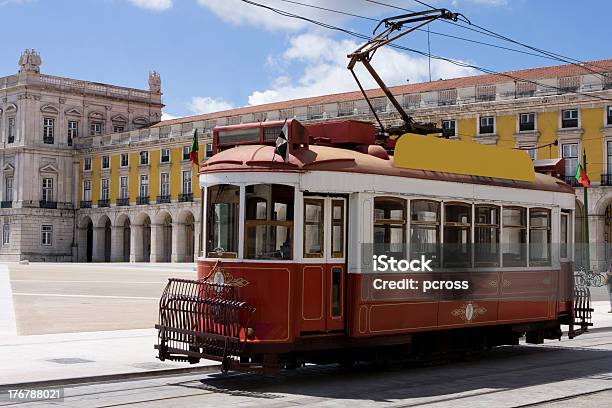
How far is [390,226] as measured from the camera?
11508 mm

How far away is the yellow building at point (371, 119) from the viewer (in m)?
50.6

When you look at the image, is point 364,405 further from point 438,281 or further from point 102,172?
point 102,172

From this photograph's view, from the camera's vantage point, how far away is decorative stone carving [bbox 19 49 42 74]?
81938mm

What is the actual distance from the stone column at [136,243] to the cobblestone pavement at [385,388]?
6751 cm

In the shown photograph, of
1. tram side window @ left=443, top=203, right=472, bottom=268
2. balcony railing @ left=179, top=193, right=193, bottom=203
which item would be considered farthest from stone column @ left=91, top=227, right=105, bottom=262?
tram side window @ left=443, top=203, right=472, bottom=268

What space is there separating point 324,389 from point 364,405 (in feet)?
3.81

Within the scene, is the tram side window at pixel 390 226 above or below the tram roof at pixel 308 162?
below

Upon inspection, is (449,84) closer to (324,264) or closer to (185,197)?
(185,197)

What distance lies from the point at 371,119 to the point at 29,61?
36.2m

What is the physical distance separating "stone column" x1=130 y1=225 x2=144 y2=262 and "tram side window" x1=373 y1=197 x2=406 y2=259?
6905 cm

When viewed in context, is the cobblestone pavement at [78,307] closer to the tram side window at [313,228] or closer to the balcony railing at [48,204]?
the tram side window at [313,228]

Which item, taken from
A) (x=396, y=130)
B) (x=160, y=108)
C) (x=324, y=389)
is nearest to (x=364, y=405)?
(x=324, y=389)

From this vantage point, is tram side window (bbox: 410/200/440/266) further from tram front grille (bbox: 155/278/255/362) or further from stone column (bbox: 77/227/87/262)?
stone column (bbox: 77/227/87/262)

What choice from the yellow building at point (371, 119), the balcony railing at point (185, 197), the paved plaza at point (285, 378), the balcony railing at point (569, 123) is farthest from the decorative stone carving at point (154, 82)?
the paved plaza at point (285, 378)
